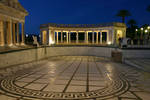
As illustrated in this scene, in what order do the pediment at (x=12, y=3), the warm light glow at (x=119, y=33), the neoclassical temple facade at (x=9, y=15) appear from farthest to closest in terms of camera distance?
the warm light glow at (x=119, y=33)
the neoclassical temple facade at (x=9, y=15)
the pediment at (x=12, y=3)

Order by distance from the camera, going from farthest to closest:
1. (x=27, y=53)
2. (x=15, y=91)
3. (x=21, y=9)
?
1. (x=21, y=9)
2. (x=27, y=53)
3. (x=15, y=91)

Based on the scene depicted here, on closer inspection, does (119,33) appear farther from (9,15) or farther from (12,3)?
(9,15)

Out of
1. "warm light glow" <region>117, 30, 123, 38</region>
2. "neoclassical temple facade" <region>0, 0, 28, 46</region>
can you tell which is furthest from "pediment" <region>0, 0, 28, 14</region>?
"warm light glow" <region>117, 30, 123, 38</region>

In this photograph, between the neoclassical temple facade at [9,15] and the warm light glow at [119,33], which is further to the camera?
the warm light glow at [119,33]

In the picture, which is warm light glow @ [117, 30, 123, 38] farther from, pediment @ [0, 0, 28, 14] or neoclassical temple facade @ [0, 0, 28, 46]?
pediment @ [0, 0, 28, 14]

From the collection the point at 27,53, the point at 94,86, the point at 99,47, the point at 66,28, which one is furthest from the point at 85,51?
the point at 94,86

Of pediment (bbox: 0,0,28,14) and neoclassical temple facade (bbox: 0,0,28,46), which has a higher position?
pediment (bbox: 0,0,28,14)

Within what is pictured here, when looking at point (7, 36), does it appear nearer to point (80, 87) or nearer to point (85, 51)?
point (85, 51)

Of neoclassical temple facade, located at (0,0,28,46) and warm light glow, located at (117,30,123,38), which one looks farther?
warm light glow, located at (117,30,123,38)

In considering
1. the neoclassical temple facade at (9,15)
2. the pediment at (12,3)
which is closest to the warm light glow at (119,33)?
the neoclassical temple facade at (9,15)

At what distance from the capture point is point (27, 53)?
15852 millimetres

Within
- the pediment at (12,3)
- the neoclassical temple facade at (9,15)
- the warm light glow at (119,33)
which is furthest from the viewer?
the warm light glow at (119,33)

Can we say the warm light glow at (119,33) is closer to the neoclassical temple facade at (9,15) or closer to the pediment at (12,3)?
the neoclassical temple facade at (9,15)

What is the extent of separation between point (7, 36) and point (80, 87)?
781 inches
